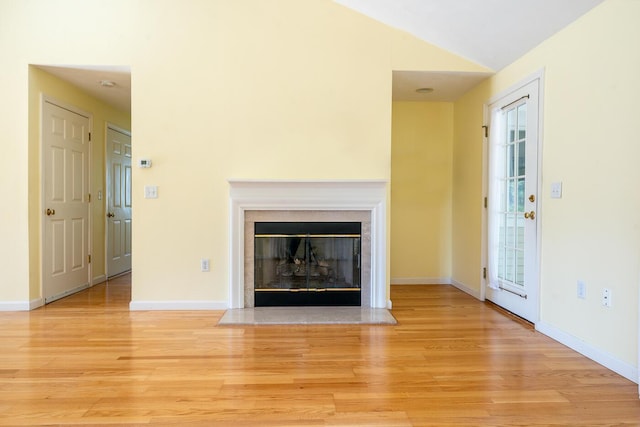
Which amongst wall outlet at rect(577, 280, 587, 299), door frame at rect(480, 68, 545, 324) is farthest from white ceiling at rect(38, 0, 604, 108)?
wall outlet at rect(577, 280, 587, 299)

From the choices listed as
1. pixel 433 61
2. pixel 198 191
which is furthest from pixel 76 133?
pixel 433 61

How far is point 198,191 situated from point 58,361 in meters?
1.75

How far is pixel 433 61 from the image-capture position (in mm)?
3727

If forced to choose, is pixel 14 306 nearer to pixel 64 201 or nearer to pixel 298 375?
pixel 64 201

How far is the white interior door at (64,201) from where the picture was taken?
3.89 meters

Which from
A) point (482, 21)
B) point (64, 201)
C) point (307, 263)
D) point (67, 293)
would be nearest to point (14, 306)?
point (67, 293)

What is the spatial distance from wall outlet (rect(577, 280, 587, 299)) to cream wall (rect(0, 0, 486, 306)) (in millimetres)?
1789

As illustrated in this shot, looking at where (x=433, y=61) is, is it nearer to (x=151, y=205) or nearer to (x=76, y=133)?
(x=151, y=205)

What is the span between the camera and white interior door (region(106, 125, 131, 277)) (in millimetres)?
5125

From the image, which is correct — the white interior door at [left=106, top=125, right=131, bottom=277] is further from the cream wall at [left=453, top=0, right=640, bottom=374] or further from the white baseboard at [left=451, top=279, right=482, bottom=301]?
the cream wall at [left=453, top=0, right=640, bottom=374]

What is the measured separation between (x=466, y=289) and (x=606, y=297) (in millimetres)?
2044

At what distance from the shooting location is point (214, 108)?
3680mm

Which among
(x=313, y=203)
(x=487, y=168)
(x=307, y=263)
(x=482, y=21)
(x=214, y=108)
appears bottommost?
(x=307, y=263)

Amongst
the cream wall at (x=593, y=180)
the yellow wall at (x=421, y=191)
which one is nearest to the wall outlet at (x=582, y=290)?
the cream wall at (x=593, y=180)
